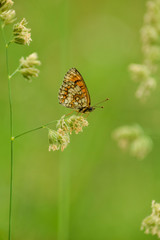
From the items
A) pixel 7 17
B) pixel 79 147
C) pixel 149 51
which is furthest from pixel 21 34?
pixel 79 147

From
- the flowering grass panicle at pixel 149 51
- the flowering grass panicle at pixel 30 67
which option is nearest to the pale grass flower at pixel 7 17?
the flowering grass panicle at pixel 30 67

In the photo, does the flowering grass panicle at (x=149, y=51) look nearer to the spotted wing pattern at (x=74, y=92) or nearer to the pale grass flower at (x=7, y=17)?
the spotted wing pattern at (x=74, y=92)

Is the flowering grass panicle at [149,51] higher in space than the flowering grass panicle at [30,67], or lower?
higher

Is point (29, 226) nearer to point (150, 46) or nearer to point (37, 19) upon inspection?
point (150, 46)

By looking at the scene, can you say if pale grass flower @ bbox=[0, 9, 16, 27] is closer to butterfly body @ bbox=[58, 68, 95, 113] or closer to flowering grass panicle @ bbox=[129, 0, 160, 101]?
butterfly body @ bbox=[58, 68, 95, 113]

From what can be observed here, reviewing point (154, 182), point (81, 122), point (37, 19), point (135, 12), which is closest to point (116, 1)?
point (135, 12)

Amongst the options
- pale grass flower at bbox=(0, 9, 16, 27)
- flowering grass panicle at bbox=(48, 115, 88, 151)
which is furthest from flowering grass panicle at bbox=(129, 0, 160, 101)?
pale grass flower at bbox=(0, 9, 16, 27)

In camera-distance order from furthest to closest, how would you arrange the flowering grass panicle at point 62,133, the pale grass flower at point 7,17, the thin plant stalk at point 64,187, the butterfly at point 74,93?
the thin plant stalk at point 64,187 < the butterfly at point 74,93 < the flowering grass panicle at point 62,133 < the pale grass flower at point 7,17
